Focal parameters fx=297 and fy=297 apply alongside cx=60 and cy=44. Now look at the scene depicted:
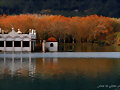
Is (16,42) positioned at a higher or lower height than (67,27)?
lower

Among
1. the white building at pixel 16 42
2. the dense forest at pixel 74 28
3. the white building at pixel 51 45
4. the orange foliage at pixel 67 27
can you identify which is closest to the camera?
the white building at pixel 16 42

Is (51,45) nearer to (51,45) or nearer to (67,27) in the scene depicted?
(51,45)

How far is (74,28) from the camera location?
133 m

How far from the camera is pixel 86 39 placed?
434 ft

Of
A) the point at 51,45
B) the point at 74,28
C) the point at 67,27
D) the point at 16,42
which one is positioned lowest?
the point at 51,45

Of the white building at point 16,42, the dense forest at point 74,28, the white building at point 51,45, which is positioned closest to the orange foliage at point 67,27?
the dense forest at point 74,28

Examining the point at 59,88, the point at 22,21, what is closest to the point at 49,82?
the point at 59,88

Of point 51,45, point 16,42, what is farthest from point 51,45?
point 16,42

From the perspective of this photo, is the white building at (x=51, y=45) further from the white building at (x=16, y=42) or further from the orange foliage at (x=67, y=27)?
the orange foliage at (x=67, y=27)

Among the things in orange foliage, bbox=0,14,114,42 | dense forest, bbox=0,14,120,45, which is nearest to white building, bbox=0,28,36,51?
orange foliage, bbox=0,14,114,42

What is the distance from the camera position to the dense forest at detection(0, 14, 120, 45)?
119275 mm

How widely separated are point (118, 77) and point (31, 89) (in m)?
8.83

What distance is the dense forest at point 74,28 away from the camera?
119 meters

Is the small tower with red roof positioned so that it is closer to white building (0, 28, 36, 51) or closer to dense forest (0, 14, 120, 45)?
white building (0, 28, 36, 51)
